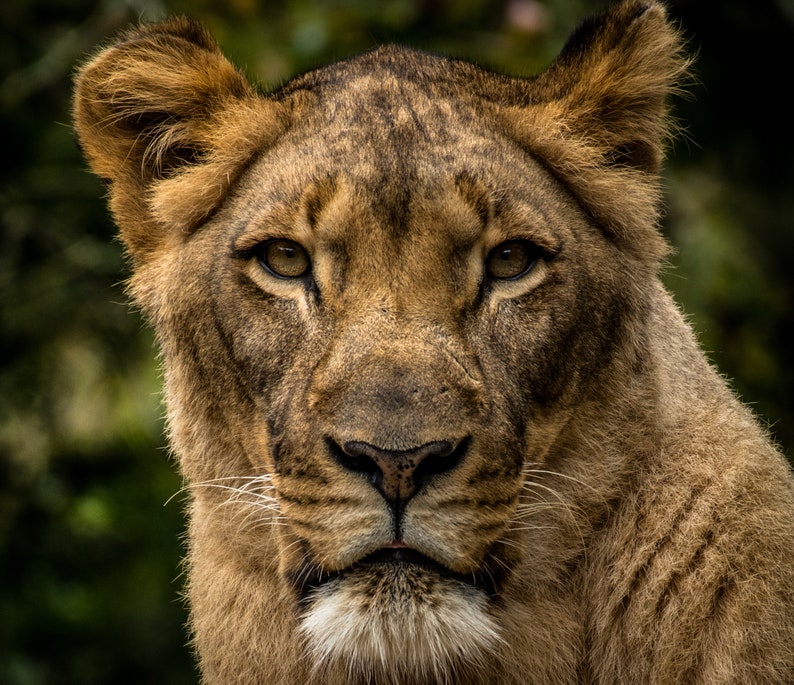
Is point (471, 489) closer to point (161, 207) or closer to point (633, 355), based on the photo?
point (633, 355)

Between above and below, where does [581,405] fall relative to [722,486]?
above

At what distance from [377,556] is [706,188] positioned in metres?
5.57

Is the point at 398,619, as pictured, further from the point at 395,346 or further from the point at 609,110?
the point at 609,110

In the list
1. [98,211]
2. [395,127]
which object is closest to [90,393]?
[98,211]

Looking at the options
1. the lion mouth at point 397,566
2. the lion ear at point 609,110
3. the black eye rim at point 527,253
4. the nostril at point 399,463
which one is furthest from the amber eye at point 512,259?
the lion mouth at point 397,566

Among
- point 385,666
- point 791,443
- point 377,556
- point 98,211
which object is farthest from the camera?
point 791,443

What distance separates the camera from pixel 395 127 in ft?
11.0

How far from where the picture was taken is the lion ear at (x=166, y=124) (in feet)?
11.8

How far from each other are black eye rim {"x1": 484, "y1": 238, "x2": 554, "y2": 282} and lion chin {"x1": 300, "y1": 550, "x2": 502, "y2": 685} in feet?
2.80

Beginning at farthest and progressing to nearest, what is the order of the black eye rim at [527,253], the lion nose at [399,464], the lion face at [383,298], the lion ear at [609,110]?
the lion ear at [609,110] < the black eye rim at [527,253] < the lion face at [383,298] < the lion nose at [399,464]

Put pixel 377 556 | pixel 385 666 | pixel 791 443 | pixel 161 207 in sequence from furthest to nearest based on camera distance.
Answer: pixel 791 443 → pixel 161 207 → pixel 385 666 → pixel 377 556

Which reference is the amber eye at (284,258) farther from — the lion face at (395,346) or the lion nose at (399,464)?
the lion nose at (399,464)

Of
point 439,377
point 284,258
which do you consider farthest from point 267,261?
point 439,377

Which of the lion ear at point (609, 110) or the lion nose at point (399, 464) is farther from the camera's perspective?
the lion ear at point (609, 110)
